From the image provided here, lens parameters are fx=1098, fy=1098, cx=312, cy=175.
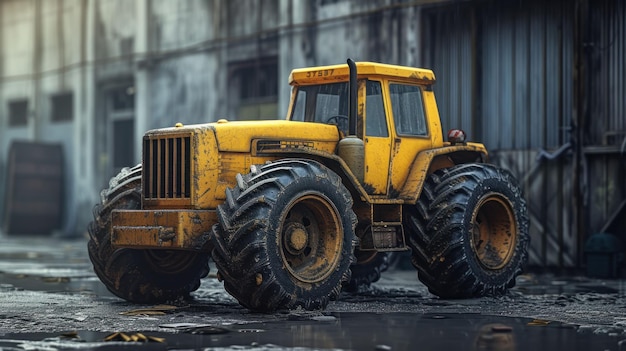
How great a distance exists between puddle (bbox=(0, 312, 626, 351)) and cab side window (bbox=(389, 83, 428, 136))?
3.21m

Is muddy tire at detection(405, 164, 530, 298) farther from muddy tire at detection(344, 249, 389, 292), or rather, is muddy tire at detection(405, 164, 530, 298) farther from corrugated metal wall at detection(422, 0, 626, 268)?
corrugated metal wall at detection(422, 0, 626, 268)

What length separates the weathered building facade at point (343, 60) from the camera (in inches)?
672

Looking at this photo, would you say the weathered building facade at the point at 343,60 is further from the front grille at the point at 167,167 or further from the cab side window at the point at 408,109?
the front grille at the point at 167,167

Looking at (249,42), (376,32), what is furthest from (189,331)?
(249,42)

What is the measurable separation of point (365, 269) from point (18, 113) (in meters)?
22.8

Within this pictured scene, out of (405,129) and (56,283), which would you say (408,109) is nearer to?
(405,129)

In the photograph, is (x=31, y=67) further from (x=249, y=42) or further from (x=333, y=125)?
(x=333, y=125)

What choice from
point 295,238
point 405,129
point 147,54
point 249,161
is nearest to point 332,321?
point 295,238

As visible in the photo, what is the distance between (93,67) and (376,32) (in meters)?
12.1

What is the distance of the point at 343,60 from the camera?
21031mm

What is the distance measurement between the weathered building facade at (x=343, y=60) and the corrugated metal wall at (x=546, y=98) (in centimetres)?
2

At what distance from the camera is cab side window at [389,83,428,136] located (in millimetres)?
12703

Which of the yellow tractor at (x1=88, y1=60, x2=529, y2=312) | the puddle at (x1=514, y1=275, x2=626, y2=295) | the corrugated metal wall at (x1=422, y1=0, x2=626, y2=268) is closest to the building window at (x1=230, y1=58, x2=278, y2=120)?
the corrugated metal wall at (x1=422, y1=0, x2=626, y2=268)

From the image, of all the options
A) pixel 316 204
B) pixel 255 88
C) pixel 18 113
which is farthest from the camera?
pixel 18 113
